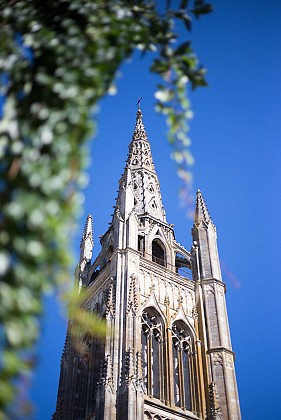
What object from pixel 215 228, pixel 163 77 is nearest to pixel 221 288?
pixel 215 228

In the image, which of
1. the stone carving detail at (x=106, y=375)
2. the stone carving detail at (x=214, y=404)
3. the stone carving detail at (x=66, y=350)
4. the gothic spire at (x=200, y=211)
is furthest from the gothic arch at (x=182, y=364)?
the gothic spire at (x=200, y=211)

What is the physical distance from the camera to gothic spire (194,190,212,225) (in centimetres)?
3472

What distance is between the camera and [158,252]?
112ft

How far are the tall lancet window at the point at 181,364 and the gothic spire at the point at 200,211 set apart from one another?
804 cm

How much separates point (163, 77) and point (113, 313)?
21.2 metres

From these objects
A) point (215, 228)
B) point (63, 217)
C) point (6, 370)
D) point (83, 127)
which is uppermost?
point (215, 228)

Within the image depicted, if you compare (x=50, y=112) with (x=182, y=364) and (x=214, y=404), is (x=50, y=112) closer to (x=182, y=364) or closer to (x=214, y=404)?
(x=214, y=404)

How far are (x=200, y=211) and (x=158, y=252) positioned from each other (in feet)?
12.1

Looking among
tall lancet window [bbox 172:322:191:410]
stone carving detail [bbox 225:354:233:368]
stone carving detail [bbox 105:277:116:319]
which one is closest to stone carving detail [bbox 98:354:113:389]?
stone carving detail [bbox 105:277:116:319]

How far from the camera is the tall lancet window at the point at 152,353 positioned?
24688mm

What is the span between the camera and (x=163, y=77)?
15.4 feet

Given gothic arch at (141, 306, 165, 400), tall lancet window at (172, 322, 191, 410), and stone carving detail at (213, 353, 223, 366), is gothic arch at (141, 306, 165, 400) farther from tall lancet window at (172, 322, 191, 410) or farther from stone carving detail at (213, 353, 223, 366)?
stone carving detail at (213, 353, 223, 366)

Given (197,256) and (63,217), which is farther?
(197,256)

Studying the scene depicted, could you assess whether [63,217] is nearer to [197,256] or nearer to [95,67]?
[95,67]
